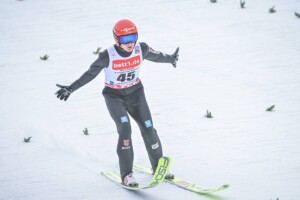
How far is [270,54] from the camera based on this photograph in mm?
9711

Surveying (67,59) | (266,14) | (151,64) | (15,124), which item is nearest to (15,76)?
(67,59)

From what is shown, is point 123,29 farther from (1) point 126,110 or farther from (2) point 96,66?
(1) point 126,110

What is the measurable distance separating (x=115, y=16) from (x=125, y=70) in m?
6.35

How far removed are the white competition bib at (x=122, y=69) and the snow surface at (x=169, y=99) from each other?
1.38 m

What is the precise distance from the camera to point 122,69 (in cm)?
546

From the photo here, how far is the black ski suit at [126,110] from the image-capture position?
5.40 m

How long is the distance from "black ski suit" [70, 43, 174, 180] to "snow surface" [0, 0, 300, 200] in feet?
1.54

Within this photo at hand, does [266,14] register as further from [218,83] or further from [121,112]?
[121,112]

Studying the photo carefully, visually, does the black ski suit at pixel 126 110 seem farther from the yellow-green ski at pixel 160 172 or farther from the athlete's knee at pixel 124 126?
the yellow-green ski at pixel 160 172

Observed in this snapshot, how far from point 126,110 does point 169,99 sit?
273 centimetres

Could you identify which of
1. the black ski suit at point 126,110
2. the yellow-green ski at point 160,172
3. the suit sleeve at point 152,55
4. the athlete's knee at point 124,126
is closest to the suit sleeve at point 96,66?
the black ski suit at point 126,110

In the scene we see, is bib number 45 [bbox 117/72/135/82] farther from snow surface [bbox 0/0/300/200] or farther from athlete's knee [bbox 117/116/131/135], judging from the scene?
snow surface [bbox 0/0/300/200]

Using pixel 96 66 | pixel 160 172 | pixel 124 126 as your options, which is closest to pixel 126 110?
pixel 124 126

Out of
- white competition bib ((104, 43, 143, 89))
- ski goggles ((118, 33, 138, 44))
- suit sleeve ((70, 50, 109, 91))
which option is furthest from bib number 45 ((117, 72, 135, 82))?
ski goggles ((118, 33, 138, 44))
